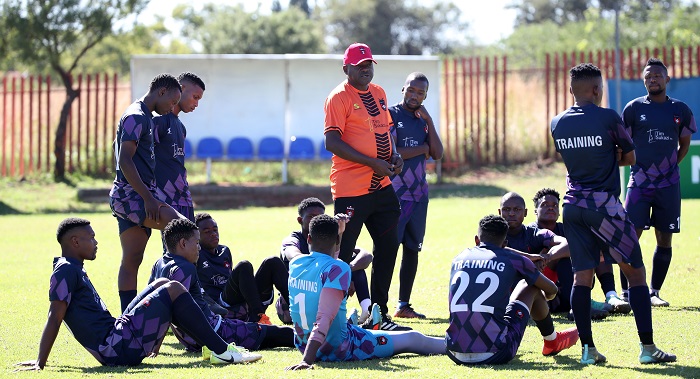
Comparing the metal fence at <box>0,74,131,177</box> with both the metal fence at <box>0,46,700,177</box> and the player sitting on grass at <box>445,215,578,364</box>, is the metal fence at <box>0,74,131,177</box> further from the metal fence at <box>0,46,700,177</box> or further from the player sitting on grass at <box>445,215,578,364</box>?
the player sitting on grass at <box>445,215,578,364</box>

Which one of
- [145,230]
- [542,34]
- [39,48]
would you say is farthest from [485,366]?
[542,34]

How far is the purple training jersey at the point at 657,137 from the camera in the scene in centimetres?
1025

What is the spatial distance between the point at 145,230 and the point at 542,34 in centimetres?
4532

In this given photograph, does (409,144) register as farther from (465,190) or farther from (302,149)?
(302,149)

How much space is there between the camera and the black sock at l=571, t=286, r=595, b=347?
726cm

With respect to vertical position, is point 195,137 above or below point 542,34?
below

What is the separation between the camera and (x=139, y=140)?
8.84 metres

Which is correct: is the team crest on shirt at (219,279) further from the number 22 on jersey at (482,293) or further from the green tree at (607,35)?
the green tree at (607,35)

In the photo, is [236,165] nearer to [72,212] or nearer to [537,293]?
[72,212]

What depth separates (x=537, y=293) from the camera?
7.47 metres

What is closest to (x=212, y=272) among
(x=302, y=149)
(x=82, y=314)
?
(x=82, y=314)

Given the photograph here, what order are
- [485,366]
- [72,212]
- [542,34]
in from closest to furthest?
[485,366]
[72,212]
[542,34]

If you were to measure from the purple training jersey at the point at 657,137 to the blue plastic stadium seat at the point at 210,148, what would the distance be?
54.7ft

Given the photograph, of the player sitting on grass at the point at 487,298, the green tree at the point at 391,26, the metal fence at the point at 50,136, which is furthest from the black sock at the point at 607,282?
the green tree at the point at 391,26
